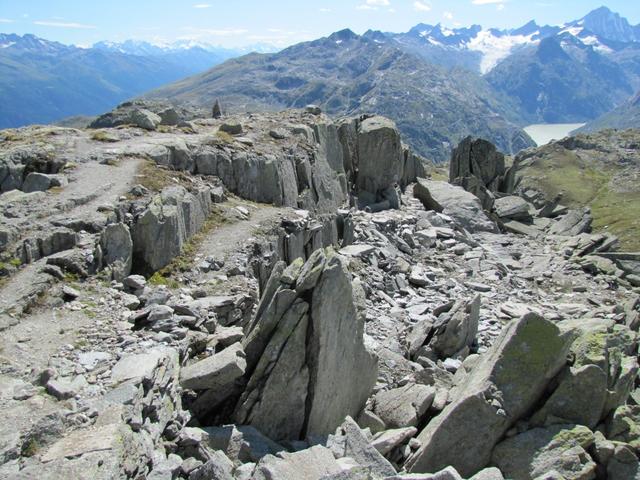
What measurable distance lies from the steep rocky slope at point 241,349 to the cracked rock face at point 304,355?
0.25ft

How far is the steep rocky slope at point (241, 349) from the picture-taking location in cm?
1644

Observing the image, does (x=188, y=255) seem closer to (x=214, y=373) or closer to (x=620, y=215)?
(x=214, y=373)

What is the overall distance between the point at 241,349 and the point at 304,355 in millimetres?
2516

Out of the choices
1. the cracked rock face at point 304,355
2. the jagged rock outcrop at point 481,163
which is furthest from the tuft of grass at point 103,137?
the jagged rock outcrop at point 481,163

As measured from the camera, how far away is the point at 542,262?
2194 inches

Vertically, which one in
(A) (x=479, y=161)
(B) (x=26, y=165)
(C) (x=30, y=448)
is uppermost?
(B) (x=26, y=165)

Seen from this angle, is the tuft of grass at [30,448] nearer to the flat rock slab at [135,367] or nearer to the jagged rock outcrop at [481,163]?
the flat rock slab at [135,367]

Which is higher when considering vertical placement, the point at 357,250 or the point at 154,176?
the point at 154,176

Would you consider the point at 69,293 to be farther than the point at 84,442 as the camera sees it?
Yes

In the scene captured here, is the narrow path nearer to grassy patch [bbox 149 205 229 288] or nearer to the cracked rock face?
grassy patch [bbox 149 205 229 288]

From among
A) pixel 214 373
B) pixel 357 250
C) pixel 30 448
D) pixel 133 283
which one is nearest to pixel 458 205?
pixel 357 250

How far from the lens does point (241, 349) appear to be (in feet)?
67.6

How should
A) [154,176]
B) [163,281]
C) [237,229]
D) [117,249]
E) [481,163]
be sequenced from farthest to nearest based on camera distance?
[481,163] → [237,229] → [154,176] → [163,281] → [117,249]

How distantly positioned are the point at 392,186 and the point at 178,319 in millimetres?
47093
